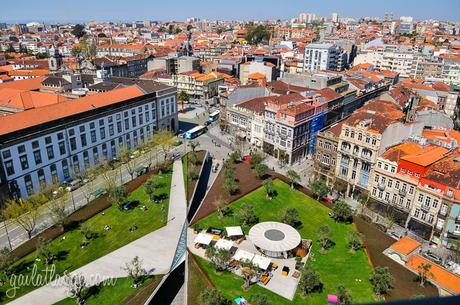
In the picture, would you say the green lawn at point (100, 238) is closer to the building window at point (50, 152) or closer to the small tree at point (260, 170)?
the small tree at point (260, 170)

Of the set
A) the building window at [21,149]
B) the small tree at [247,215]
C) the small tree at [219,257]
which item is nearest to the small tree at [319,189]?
the small tree at [247,215]

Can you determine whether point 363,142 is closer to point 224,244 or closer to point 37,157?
point 224,244

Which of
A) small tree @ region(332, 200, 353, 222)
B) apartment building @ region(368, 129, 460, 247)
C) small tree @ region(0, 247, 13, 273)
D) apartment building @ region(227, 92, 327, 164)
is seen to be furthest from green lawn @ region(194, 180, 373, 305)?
small tree @ region(0, 247, 13, 273)

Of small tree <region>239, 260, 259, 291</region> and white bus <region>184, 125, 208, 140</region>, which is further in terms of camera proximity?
white bus <region>184, 125, 208, 140</region>

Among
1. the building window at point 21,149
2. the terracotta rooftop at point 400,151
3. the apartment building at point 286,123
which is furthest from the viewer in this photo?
the apartment building at point 286,123

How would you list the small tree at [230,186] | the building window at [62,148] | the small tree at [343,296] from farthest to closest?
the building window at [62,148]
the small tree at [230,186]
the small tree at [343,296]

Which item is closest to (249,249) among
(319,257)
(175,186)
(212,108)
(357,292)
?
(319,257)

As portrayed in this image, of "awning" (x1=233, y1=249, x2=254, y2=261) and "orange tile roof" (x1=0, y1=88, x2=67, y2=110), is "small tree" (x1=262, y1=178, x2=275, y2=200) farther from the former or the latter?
"orange tile roof" (x1=0, y1=88, x2=67, y2=110)
